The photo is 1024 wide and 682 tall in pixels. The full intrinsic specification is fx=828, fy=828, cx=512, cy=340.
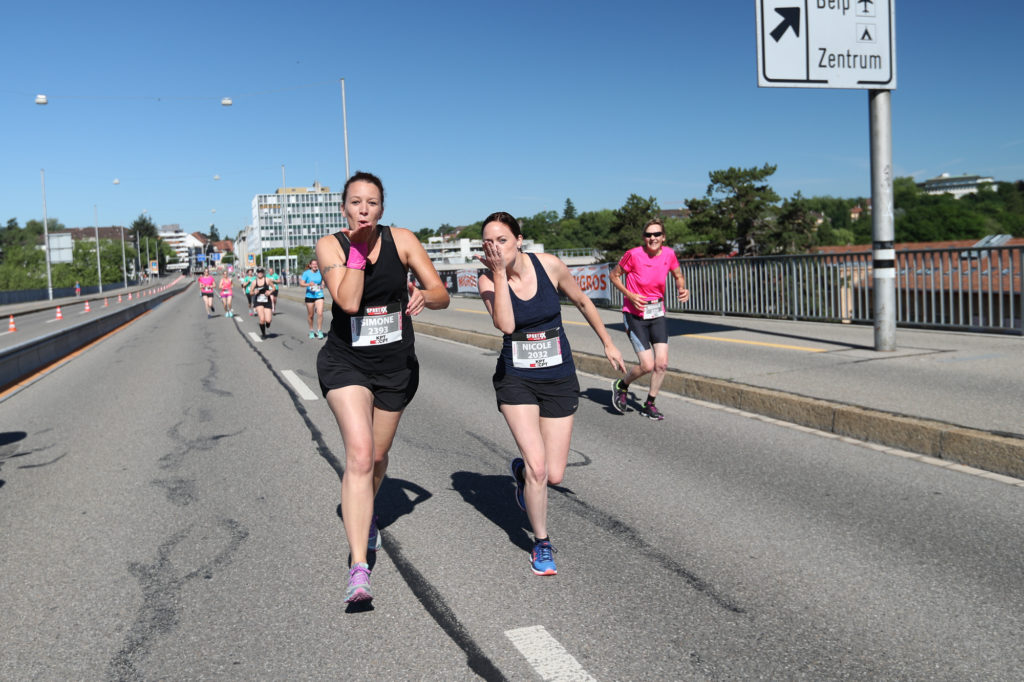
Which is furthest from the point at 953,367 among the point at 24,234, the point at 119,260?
the point at 24,234

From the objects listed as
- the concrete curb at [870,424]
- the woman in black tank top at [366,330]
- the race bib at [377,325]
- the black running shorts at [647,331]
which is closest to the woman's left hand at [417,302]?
the woman in black tank top at [366,330]

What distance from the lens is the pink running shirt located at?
778 centimetres

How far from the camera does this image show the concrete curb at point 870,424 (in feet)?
18.2

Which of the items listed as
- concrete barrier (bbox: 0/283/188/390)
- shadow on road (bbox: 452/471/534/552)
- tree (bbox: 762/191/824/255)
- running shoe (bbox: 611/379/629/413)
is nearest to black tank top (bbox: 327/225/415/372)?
shadow on road (bbox: 452/471/534/552)

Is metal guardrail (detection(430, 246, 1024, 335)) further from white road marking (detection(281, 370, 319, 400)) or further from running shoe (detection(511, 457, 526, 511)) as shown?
running shoe (detection(511, 457, 526, 511))

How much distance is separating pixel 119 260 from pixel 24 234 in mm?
65275

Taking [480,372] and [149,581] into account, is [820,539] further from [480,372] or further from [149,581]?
[480,372]

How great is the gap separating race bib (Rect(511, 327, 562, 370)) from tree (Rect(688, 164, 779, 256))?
6946 cm

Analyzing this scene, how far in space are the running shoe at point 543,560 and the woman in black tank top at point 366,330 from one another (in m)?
0.77

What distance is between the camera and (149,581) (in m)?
3.83

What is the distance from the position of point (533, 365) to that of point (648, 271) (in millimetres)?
3987

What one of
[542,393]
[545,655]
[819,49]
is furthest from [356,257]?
[819,49]

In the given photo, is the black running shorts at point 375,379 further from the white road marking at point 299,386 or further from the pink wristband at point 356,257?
the white road marking at point 299,386

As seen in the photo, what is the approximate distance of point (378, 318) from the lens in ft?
12.6
